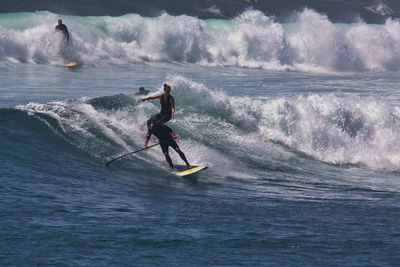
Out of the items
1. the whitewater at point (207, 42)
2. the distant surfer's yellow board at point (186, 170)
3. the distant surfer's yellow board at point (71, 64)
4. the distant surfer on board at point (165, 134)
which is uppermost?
the whitewater at point (207, 42)

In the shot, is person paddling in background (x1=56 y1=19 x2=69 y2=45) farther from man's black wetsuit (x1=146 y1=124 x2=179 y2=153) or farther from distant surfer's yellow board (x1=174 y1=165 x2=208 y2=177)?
distant surfer's yellow board (x1=174 y1=165 x2=208 y2=177)

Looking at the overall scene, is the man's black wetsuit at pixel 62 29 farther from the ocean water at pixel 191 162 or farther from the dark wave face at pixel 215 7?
the dark wave face at pixel 215 7

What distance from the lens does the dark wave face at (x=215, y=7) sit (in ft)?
145

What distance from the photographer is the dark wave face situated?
1743 inches

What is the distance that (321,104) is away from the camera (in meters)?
17.5

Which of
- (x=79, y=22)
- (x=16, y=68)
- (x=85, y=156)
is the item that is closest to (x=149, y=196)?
(x=85, y=156)

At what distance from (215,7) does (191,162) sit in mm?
43866

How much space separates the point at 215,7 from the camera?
2179 inches

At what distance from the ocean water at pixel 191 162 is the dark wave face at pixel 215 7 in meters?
14.2

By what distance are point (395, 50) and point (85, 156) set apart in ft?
101

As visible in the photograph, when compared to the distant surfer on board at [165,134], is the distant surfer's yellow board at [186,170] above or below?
below

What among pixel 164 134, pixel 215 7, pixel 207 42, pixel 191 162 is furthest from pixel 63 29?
pixel 215 7

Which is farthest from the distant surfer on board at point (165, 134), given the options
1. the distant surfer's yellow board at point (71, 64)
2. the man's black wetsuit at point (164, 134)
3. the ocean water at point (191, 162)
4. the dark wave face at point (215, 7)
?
the dark wave face at point (215, 7)

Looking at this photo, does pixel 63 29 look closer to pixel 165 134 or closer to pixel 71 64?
pixel 71 64
